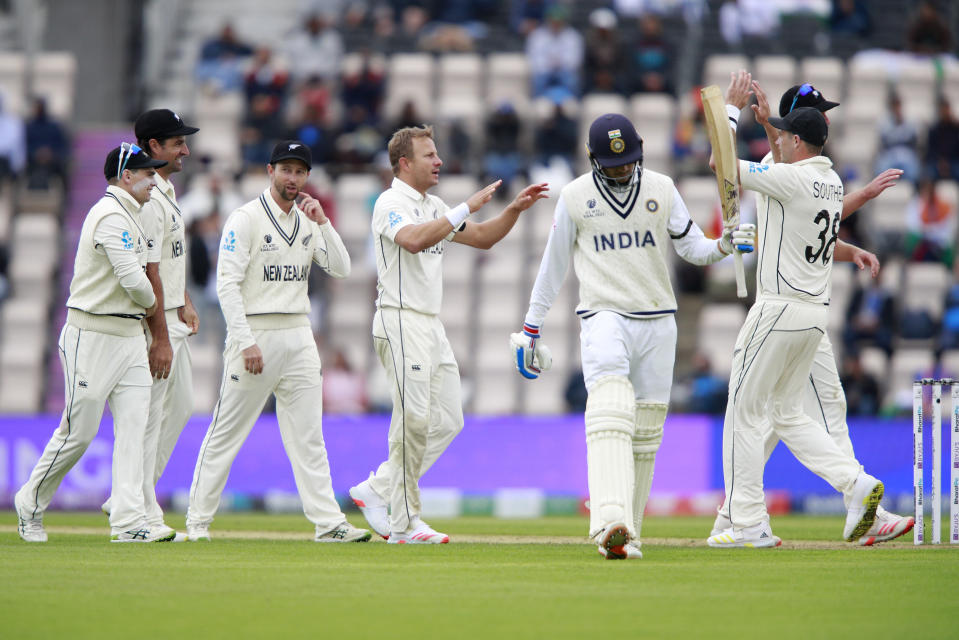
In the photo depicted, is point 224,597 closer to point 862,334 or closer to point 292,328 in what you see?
point 292,328

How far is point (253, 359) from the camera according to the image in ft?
29.9

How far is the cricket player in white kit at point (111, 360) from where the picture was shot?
880cm

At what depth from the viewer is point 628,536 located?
7.40 m

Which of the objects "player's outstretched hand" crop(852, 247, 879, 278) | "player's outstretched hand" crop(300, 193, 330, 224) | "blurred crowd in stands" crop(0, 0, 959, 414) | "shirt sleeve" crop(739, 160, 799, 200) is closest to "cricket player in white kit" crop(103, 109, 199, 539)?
"player's outstretched hand" crop(300, 193, 330, 224)

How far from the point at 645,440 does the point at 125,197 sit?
3682 mm

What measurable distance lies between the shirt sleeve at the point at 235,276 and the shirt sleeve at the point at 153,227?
412 mm

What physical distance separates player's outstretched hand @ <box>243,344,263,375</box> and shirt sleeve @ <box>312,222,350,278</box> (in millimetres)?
847

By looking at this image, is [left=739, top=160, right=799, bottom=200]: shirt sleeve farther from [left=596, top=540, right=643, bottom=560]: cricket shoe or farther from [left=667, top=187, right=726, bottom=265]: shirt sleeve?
→ [left=596, top=540, right=643, bottom=560]: cricket shoe

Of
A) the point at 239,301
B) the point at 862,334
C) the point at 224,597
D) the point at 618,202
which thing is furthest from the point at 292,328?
the point at 862,334

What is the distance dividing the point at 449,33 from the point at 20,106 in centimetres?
631

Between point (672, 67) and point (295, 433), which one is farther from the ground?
point (672, 67)

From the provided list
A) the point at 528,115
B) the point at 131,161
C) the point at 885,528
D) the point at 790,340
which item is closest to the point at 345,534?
the point at 131,161

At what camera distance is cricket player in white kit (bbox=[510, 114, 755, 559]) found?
7.62m

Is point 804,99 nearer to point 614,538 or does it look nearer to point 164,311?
point 614,538
